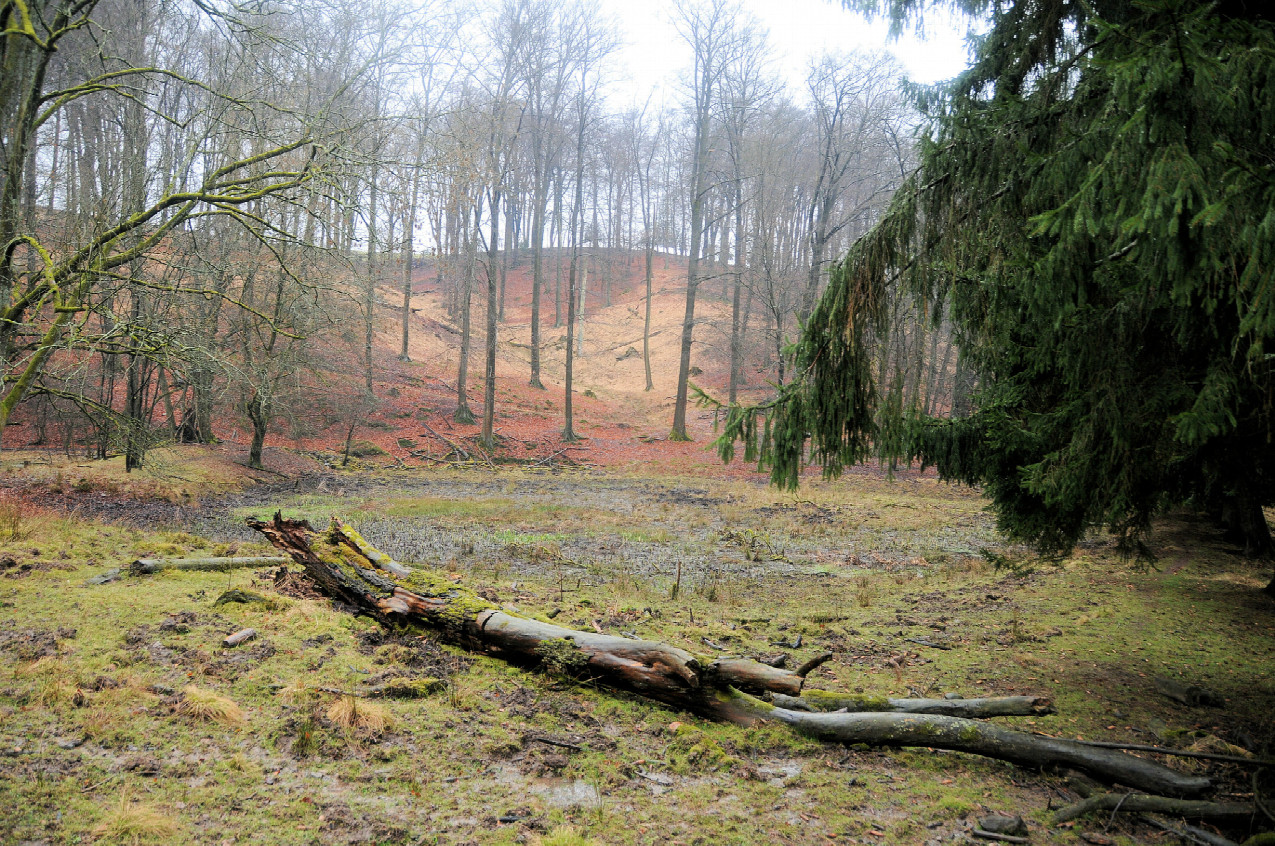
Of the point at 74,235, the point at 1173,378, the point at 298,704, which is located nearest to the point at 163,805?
the point at 298,704

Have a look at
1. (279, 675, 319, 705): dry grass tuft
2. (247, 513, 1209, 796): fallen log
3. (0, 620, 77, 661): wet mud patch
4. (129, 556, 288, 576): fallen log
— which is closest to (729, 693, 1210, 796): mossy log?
(247, 513, 1209, 796): fallen log

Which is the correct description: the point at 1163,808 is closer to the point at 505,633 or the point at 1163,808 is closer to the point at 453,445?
the point at 505,633

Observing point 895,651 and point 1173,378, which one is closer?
point 1173,378

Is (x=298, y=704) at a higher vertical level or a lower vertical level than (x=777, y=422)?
lower

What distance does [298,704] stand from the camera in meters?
4.16

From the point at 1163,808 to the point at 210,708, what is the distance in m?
5.35

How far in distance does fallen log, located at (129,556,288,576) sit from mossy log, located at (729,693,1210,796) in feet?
18.6

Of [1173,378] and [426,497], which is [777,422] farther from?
[426,497]

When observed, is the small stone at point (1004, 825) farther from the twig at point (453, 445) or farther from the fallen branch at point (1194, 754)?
the twig at point (453, 445)

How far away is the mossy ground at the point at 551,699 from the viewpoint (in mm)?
3266

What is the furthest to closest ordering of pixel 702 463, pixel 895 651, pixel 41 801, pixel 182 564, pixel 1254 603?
pixel 702 463
pixel 1254 603
pixel 182 564
pixel 895 651
pixel 41 801

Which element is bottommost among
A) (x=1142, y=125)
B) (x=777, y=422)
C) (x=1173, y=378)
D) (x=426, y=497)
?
(x=426, y=497)

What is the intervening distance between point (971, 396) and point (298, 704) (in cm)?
569

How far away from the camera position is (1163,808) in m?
3.60
